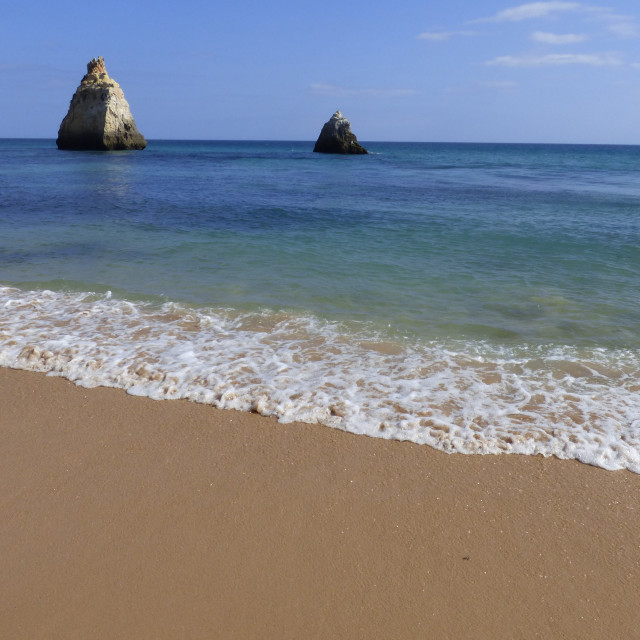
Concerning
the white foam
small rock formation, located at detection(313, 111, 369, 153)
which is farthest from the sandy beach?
small rock formation, located at detection(313, 111, 369, 153)

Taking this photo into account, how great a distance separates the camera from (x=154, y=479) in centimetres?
386

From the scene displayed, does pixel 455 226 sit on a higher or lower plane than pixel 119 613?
higher

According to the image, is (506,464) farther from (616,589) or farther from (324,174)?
(324,174)

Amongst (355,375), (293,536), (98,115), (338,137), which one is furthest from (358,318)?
(338,137)

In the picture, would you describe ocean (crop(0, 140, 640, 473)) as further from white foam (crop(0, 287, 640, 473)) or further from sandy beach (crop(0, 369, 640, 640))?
sandy beach (crop(0, 369, 640, 640))

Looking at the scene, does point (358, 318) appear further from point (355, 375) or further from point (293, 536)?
point (293, 536)

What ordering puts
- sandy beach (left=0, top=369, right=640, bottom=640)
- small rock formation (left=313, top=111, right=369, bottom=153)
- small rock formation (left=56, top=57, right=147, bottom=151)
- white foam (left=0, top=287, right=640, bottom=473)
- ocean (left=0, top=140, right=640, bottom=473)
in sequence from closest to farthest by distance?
sandy beach (left=0, top=369, right=640, bottom=640) → white foam (left=0, top=287, right=640, bottom=473) → ocean (left=0, top=140, right=640, bottom=473) → small rock formation (left=56, top=57, right=147, bottom=151) → small rock formation (left=313, top=111, right=369, bottom=153)

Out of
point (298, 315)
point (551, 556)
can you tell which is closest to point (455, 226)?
point (298, 315)

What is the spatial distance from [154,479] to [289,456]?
992mm

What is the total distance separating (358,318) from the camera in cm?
718

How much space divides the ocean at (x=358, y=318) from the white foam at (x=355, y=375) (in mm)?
22

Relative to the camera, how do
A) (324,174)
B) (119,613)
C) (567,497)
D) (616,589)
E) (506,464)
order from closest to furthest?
(119,613) < (616,589) < (567,497) < (506,464) < (324,174)

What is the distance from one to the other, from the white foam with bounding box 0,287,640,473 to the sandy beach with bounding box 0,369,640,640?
338mm

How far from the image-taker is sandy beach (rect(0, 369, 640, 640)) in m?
2.80
